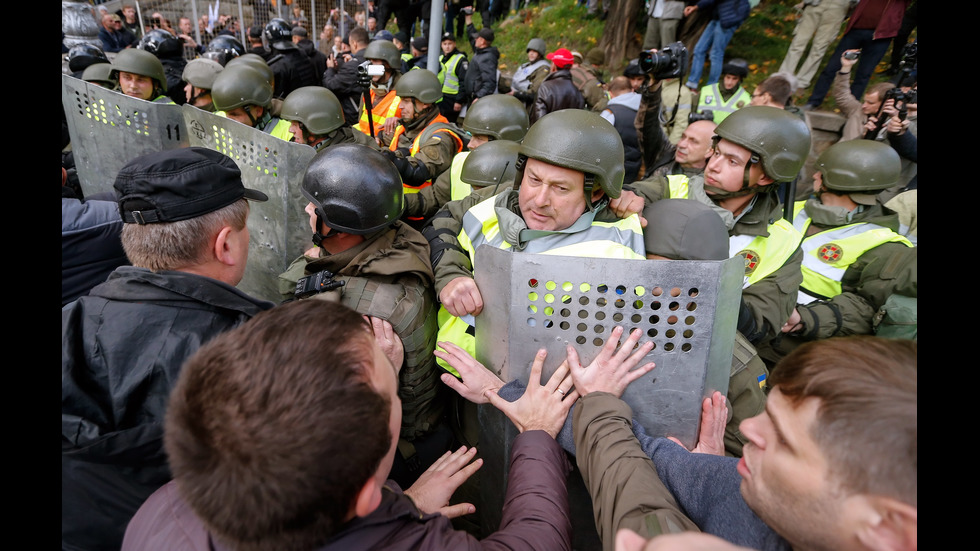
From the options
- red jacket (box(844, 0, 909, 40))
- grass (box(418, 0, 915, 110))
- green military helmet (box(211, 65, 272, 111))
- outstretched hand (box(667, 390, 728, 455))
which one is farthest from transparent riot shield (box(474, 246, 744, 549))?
grass (box(418, 0, 915, 110))

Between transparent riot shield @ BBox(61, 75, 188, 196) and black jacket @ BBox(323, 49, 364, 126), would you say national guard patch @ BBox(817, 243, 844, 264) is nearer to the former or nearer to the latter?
transparent riot shield @ BBox(61, 75, 188, 196)

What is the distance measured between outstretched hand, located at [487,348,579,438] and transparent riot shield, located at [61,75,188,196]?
3.65 metres

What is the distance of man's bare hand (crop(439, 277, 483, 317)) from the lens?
1.87m

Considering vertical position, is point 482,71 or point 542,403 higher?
point 482,71

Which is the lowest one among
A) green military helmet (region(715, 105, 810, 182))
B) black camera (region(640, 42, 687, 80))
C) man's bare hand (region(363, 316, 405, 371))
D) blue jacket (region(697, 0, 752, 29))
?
man's bare hand (region(363, 316, 405, 371))

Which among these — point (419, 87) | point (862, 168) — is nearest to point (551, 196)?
point (862, 168)

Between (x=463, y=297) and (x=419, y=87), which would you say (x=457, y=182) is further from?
(x=463, y=297)

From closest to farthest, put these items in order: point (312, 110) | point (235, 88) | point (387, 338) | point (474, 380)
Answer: point (474, 380) < point (387, 338) < point (312, 110) < point (235, 88)

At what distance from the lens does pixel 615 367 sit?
1.61m

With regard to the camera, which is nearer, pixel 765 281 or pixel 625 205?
pixel 625 205

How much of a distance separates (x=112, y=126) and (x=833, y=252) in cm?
542

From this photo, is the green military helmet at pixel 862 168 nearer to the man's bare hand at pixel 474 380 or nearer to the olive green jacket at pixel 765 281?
the olive green jacket at pixel 765 281

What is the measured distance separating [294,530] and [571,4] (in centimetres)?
1641
